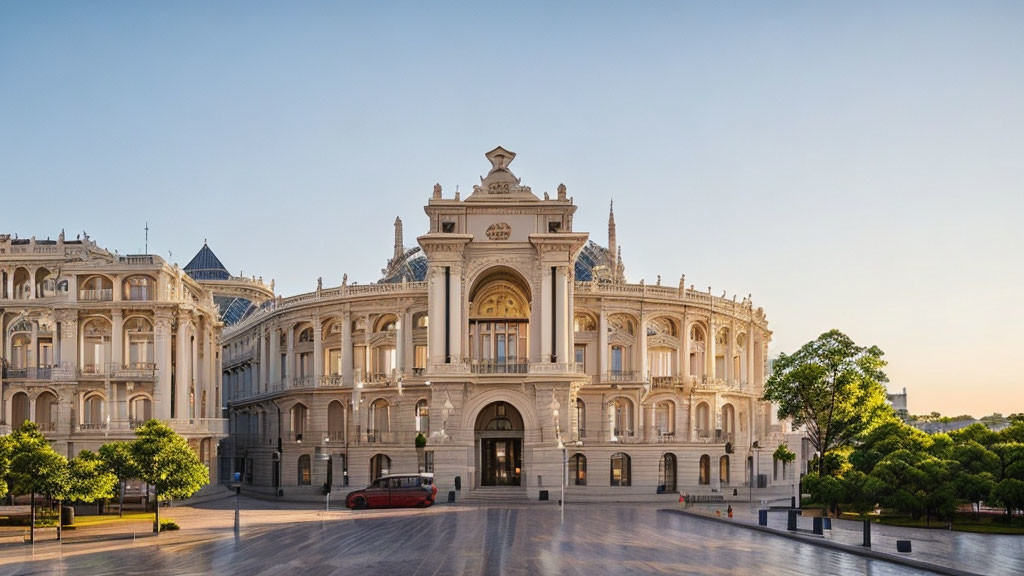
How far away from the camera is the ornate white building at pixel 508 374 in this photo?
72.6 m

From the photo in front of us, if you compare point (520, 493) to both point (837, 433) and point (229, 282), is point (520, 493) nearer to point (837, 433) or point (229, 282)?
point (837, 433)

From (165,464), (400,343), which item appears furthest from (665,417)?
(165,464)

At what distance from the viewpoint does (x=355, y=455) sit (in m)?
84.9

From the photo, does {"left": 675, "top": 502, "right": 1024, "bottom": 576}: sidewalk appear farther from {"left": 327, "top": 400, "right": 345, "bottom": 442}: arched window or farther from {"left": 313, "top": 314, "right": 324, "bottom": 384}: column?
{"left": 313, "top": 314, "right": 324, "bottom": 384}: column

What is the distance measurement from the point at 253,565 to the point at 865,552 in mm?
23909

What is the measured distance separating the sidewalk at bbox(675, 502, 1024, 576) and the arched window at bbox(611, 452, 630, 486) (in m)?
24.5

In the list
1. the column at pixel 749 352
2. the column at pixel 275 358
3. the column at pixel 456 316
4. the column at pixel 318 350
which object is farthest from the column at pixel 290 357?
the column at pixel 749 352

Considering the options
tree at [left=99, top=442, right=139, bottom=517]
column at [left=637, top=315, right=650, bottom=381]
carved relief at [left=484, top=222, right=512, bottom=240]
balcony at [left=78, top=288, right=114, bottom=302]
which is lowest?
tree at [left=99, top=442, right=139, bottom=517]

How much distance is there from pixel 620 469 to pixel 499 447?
11.5 m

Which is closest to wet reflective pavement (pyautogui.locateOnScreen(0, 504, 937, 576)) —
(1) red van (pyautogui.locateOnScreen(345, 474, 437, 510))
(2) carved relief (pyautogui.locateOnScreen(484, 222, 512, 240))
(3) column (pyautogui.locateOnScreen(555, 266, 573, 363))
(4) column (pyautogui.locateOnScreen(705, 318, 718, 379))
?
(1) red van (pyautogui.locateOnScreen(345, 474, 437, 510))

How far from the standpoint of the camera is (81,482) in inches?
1998

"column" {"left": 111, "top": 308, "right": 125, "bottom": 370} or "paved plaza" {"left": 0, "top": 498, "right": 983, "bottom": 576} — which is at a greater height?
"column" {"left": 111, "top": 308, "right": 125, "bottom": 370}

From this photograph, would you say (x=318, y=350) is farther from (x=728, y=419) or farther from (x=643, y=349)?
(x=728, y=419)

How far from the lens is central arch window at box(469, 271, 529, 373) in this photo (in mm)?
78625
